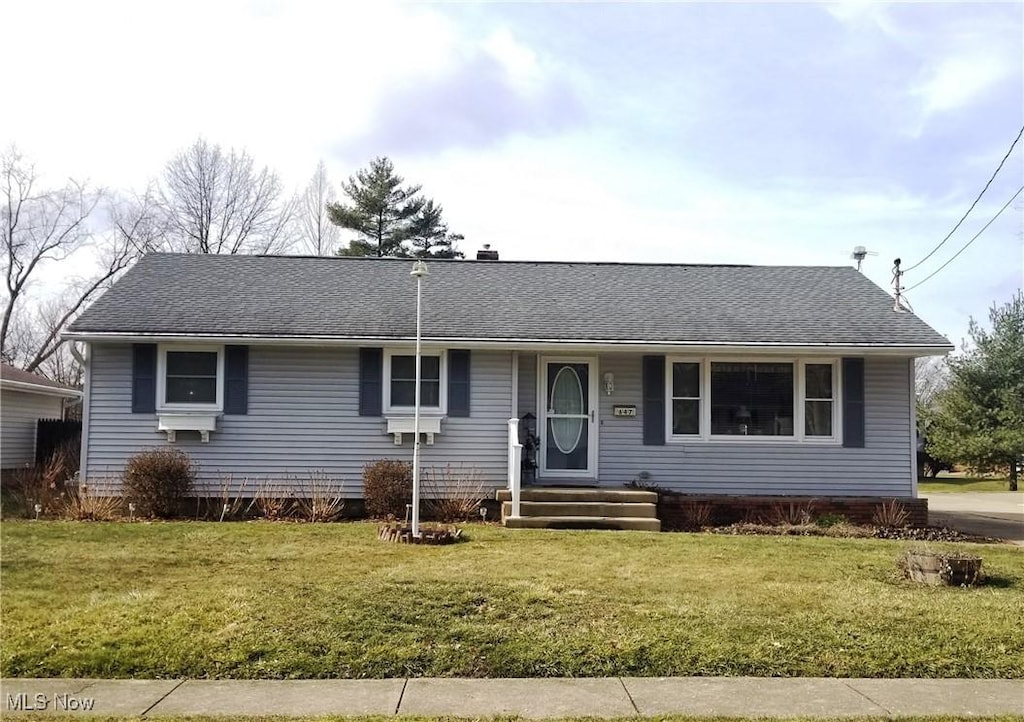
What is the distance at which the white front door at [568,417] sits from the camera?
13.6m

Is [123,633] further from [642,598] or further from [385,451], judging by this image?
[385,451]

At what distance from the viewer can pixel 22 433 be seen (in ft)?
67.8

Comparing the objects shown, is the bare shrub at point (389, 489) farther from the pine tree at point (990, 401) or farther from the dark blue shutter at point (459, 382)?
the pine tree at point (990, 401)

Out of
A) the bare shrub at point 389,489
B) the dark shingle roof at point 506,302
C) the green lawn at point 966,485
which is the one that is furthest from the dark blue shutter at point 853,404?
the green lawn at point 966,485

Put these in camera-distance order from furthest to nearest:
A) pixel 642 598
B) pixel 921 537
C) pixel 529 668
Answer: pixel 921 537
pixel 642 598
pixel 529 668

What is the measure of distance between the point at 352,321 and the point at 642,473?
5.15 m

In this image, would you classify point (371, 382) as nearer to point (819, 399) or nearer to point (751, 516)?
point (751, 516)

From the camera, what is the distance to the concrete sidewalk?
16.9 ft

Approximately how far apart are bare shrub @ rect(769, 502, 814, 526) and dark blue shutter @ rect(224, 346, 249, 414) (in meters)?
8.05

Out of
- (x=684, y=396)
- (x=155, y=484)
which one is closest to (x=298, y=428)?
(x=155, y=484)

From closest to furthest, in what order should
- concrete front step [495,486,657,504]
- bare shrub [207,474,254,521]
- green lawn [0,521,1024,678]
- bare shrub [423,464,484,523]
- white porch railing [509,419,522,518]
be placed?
green lawn [0,521,1024,678]
white porch railing [509,419,522,518]
concrete front step [495,486,657,504]
bare shrub [423,464,484,523]
bare shrub [207,474,254,521]

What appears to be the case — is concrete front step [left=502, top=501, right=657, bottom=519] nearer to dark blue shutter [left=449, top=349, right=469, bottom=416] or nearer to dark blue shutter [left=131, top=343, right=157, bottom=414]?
dark blue shutter [left=449, top=349, right=469, bottom=416]

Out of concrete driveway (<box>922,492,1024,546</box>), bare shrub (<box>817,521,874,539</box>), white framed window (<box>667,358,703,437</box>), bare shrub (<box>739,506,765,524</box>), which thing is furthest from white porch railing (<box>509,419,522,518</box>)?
concrete driveway (<box>922,492,1024,546</box>)

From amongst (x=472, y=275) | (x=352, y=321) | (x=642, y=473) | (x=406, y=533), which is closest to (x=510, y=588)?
(x=406, y=533)
